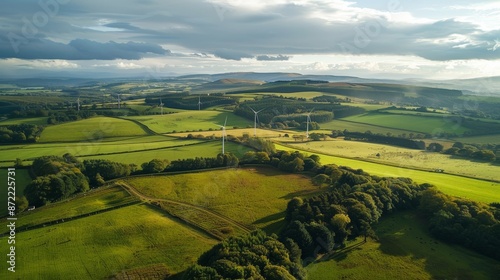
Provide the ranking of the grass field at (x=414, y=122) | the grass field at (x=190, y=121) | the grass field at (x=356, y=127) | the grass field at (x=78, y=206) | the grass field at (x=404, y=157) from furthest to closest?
the grass field at (x=356, y=127), the grass field at (x=414, y=122), the grass field at (x=190, y=121), the grass field at (x=404, y=157), the grass field at (x=78, y=206)

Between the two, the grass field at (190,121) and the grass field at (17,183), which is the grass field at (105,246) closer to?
the grass field at (17,183)

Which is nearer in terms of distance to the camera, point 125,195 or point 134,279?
point 134,279

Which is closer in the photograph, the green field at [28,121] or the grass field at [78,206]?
the grass field at [78,206]

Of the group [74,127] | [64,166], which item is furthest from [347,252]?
[74,127]

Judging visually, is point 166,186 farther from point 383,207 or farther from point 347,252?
point 383,207

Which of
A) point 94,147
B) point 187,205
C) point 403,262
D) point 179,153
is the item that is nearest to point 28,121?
point 94,147

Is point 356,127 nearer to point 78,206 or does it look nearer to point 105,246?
point 78,206

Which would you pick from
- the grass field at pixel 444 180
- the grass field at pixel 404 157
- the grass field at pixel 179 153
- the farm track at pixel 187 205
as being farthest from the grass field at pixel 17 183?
the grass field at pixel 404 157
